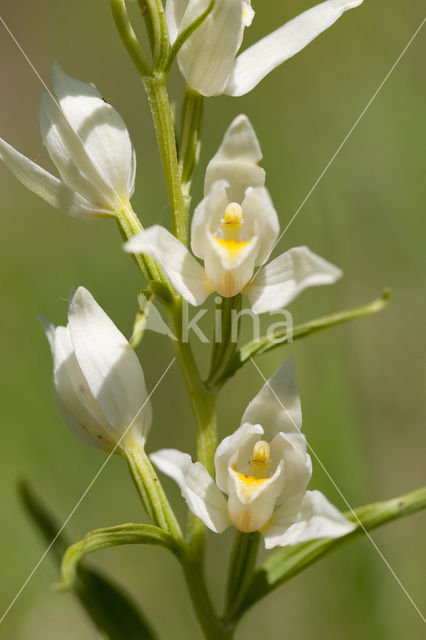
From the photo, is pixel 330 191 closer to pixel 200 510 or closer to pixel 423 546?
pixel 423 546

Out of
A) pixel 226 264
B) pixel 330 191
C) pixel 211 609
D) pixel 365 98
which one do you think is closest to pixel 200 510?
pixel 211 609

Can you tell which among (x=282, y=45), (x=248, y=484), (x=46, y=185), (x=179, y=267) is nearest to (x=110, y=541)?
(x=248, y=484)

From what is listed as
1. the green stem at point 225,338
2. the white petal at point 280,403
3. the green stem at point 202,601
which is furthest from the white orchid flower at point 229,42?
the green stem at point 202,601

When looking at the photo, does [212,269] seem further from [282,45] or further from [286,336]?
[282,45]

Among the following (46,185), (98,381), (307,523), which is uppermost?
(46,185)

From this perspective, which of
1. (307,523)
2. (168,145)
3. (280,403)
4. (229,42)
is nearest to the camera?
(307,523)

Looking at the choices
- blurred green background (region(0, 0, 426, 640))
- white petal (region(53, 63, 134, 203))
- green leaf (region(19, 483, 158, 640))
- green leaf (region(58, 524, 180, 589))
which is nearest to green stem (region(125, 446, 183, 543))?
green leaf (region(58, 524, 180, 589))

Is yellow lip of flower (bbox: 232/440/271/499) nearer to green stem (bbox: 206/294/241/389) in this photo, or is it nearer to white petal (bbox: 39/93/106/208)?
green stem (bbox: 206/294/241/389)
